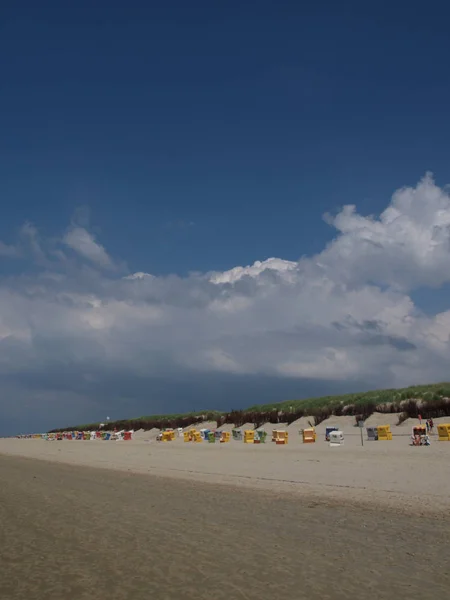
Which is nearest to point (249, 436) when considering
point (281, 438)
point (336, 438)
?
point (281, 438)

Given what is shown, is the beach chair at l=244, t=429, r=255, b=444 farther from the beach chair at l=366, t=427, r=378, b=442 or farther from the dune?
the beach chair at l=366, t=427, r=378, b=442

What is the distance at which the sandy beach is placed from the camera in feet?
21.5

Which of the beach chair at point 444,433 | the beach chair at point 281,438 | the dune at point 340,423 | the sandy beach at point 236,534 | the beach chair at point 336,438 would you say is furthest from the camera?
the dune at point 340,423

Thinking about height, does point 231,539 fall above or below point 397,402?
below

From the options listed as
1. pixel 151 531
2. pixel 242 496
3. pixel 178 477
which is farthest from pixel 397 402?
pixel 151 531

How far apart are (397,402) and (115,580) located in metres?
38.7

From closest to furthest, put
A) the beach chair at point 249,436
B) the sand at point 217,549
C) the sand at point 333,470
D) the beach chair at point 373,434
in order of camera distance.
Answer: the sand at point 217,549, the sand at point 333,470, the beach chair at point 373,434, the beach chair at point 249,436

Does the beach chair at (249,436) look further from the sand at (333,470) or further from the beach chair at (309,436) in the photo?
the sand at (333,470)

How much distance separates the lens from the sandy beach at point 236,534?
6.56 metres

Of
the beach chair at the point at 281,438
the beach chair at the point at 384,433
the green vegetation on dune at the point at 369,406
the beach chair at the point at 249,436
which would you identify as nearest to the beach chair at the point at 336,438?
the beach chair at the point at 384,433

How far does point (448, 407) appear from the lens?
1358 inches

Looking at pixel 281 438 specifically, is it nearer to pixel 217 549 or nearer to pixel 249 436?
pixel 249 436

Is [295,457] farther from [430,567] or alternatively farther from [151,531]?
[430,567]

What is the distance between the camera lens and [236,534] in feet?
30.6
